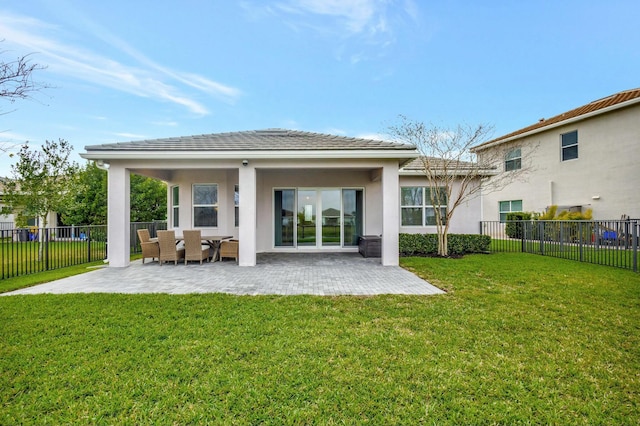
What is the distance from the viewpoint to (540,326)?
14.9ft

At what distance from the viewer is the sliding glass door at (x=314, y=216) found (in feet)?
43.5

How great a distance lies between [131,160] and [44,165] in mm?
8305

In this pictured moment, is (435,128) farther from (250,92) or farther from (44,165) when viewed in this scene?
(44,165)

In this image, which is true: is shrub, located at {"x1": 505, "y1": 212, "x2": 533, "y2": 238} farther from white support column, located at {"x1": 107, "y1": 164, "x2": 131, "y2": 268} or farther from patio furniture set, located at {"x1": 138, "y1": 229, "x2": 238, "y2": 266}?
white support column, located at {"x1": 107, "y1": 164, "x2": 131, "y2": 268}

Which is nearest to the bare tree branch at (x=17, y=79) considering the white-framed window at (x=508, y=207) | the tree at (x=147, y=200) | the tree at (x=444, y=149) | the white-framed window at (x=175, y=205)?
the white-framed window at (x=175, y=205)

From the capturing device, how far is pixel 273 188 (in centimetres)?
1324

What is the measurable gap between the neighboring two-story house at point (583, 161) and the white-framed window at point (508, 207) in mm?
67

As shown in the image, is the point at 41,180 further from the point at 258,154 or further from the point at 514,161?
the point at 514,161

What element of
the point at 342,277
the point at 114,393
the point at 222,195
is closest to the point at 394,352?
the point at 114,393

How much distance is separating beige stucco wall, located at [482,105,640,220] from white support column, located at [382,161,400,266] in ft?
32.0

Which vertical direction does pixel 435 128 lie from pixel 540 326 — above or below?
above

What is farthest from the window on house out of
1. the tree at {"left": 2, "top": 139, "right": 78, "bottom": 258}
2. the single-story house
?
the tree at {"left": 2, "top": 139, "right": 78, "bottom": 258}

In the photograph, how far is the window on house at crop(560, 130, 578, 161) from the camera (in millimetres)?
16589

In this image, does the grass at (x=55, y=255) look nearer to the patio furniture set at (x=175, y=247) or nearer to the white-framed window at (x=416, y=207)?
the patio furniture set at (x=175, y=247)
